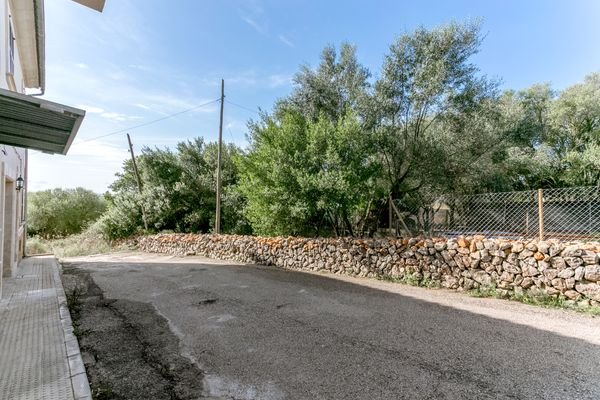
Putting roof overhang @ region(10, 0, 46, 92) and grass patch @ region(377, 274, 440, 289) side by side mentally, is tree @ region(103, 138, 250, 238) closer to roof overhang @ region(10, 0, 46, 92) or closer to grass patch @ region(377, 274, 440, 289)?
roof overhang @ region(10, 0, 46, 92)

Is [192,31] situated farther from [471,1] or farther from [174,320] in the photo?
[174,320]

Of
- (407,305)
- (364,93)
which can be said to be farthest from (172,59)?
(407,305)

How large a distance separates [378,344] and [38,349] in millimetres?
4234

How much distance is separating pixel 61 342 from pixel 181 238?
40.8ft

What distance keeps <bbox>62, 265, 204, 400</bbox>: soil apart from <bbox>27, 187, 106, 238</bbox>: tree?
A: 2467 centimetres

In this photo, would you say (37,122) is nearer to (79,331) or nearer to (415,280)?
(79,331)

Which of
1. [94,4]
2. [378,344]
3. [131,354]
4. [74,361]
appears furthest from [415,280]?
[94,4]

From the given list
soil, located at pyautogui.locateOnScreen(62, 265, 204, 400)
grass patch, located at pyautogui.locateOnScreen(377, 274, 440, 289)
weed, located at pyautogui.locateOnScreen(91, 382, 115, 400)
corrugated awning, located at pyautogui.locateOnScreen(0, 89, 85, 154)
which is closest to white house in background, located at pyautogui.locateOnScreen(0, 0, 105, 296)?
corrugated awning, located at pyautogui.locateOnScreen(0, 89, 85, 154)

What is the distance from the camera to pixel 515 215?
689cm

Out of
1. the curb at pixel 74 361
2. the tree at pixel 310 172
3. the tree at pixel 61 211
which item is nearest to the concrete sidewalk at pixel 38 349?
the curb at pixel 74 361

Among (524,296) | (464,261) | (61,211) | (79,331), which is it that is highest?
(61,211)

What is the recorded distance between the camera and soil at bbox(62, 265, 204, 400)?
2.92 m

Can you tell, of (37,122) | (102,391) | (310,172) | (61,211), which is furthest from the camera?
(61,211)

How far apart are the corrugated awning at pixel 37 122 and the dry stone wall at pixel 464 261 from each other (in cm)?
702
